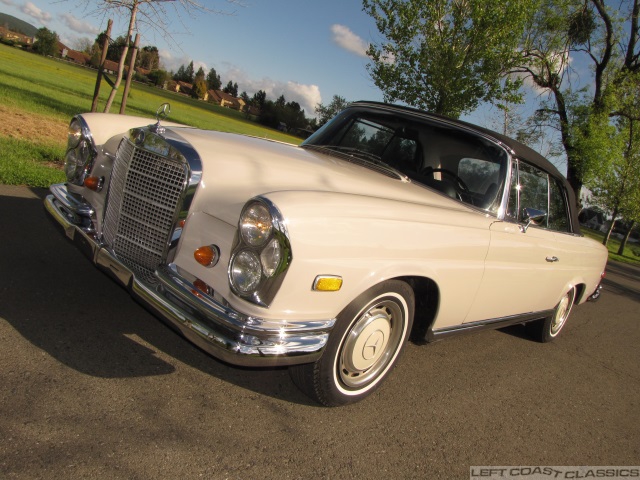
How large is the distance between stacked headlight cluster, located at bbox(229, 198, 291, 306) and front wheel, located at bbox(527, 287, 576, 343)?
3.79m

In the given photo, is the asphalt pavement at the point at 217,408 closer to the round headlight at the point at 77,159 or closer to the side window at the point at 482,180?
the round headlight at the point at 77,159

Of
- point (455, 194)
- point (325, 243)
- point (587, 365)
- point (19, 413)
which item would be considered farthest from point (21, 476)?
point (587, 365)

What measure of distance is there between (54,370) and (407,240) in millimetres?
1990

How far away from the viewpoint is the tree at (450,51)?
1303 cm

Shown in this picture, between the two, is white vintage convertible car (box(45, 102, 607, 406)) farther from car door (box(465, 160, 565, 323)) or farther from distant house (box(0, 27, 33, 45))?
distant house (box(0, 27, 33, 45))

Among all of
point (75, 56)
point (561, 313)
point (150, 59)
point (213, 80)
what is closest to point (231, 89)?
point (213, 80)

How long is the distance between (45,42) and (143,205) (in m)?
96.8

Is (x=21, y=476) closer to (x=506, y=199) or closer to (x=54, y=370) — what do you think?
(x=54, y=370)

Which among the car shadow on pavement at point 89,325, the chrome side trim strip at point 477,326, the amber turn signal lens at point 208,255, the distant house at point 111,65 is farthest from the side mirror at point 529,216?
the distant house at point 111,65

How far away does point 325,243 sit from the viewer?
2.41 meters

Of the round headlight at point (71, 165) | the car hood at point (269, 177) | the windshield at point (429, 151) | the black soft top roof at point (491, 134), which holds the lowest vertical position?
the round headlight at point (71, 165)

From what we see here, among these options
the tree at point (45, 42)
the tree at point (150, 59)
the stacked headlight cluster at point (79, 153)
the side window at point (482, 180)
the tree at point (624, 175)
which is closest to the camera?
the stacked headlight cluster at point (79, 153)

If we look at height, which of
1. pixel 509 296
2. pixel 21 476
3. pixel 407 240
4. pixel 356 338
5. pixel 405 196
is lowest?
pixel 21 476

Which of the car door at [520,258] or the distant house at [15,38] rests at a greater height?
the distant house at [15,38]
